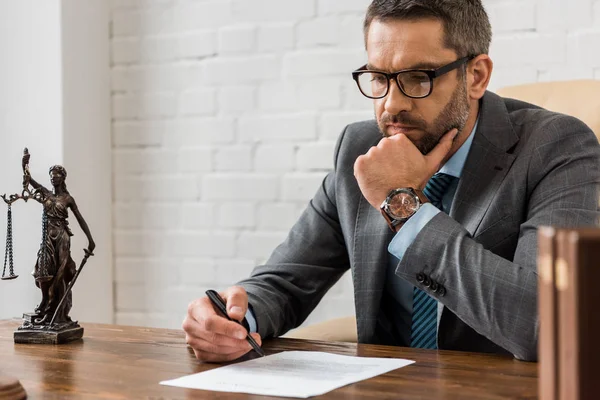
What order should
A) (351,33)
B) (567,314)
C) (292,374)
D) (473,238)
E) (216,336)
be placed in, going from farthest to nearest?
(351,33), (473,238), (216,336), (292,374), (567,314)

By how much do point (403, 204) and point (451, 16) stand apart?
419 mm

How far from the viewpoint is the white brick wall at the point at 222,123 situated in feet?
7.90

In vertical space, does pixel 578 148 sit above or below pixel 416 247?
above

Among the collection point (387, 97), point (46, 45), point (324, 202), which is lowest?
point (324, 202)

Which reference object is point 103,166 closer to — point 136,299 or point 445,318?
point 136,299

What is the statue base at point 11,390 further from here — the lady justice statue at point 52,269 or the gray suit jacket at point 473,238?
the gray suit jacket at point 473,238

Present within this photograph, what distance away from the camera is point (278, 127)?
2.49 m

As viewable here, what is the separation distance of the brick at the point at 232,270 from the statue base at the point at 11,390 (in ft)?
4.87

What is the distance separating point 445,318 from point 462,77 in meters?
0.48

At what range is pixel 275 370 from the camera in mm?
1190

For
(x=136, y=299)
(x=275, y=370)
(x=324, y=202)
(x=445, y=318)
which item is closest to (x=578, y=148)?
(x=445, y=318)

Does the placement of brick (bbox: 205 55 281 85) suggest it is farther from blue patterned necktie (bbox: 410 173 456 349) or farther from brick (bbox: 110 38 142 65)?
blue patterned necktie (bbox: 410 173 456 349)

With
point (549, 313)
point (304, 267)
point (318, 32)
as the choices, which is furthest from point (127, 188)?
point (549, 313)

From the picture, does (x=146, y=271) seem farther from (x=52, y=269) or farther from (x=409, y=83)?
(x=409, y=83)
